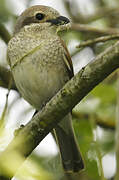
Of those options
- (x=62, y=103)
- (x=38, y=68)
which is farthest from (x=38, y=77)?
(x=62, y=103)

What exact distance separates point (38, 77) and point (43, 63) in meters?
0.14

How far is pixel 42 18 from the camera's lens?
4.01 metres

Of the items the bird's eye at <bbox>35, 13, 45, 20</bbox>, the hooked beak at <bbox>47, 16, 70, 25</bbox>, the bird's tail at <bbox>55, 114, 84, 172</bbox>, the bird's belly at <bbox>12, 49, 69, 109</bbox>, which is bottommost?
the bird's tail at <bbox>55, 114, 84, 172</bbox>

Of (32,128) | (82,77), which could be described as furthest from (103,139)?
(82,77)

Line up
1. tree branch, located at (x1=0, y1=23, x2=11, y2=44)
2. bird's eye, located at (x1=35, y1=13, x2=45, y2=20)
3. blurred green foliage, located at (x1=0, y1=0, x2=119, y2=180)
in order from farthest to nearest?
1. tree branch, located at (x1=0, y1=23, x2=11, y2=44)
2. bird's eye, located at (x1=35, y1=13, x2=45, y2=20)
3. blurred green foliage, located at (x1=0, y1=0, x2=119, y2=180)

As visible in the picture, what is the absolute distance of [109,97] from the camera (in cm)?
391

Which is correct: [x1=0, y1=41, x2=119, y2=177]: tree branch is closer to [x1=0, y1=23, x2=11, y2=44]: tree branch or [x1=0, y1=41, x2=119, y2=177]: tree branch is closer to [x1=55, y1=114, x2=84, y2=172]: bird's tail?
[x1=55, y1=114, x2=84, y2=172]: bird's tail

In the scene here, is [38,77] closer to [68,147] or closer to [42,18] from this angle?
[42,18]

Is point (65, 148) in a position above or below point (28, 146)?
below

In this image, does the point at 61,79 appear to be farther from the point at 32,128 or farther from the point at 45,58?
the point at 32,128

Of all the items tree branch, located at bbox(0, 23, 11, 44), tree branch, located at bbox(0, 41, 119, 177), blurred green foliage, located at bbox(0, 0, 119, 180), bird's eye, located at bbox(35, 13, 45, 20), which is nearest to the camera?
tree branch, located at bbox(0, 41, 119, 177)

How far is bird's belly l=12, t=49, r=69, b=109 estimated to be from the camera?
11.8 feet

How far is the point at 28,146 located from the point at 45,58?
1171mm

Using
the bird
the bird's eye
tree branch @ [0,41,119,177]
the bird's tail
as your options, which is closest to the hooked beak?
the bird
